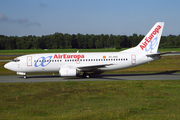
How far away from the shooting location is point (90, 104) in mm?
14953

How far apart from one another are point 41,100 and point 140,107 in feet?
25.3

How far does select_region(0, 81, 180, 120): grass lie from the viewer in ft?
39.8

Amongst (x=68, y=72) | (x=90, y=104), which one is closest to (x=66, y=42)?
(x=68, y=72)

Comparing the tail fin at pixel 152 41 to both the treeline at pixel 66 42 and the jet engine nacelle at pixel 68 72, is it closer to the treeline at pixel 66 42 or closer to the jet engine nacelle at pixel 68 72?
the jet engine nacelle at pixel 68 72

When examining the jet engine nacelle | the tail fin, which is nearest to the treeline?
the tail fin

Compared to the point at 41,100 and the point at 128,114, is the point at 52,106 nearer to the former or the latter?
the point at 41,100

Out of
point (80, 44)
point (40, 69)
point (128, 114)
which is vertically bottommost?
point (128, 114)

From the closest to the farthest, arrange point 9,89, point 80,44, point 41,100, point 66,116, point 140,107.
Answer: point 66,116 → point 140,107 → point 41,100 → point 9,89 → point 80,44

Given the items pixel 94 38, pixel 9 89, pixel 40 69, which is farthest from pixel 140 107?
pixel 94 38

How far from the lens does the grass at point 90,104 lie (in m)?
12.1

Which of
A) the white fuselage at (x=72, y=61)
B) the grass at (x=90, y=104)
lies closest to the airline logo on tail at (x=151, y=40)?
the white fuselage at (x=72, y=61)

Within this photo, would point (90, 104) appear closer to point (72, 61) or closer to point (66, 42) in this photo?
point (72, 61)

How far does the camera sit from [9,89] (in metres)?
21.3

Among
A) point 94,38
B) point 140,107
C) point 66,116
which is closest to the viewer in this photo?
point 66,116
